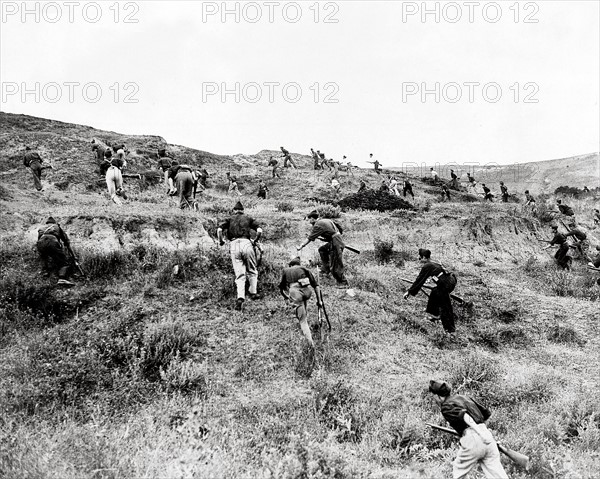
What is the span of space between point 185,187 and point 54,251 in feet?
15.7

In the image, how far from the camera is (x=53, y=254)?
869 cm

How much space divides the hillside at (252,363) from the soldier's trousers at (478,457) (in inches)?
22.9

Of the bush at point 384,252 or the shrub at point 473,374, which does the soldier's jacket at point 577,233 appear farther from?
the shrub at point 473,374

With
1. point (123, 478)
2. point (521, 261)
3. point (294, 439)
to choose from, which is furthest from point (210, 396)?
point (521, 261)

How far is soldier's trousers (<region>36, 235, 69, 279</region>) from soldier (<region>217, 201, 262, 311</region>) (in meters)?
3.09

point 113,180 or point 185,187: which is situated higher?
point 113,180

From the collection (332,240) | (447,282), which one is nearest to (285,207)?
(332,240)

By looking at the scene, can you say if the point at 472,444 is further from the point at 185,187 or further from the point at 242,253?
the point at 185,187

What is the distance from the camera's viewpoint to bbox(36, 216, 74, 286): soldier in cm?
858

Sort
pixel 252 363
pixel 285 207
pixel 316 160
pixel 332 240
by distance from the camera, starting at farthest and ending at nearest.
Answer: pixel 316 160 < pixel 285 207 < pixel 332 240 < pixel 252 363

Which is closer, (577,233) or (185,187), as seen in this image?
(185,187)

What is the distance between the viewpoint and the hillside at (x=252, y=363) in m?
5.00

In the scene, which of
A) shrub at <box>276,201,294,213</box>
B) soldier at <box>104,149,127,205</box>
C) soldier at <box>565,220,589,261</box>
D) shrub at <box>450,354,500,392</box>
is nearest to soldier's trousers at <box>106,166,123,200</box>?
soldier at <box>104,149,127,205</box>

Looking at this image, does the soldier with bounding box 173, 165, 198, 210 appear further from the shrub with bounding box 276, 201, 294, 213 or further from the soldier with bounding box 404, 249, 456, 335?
the soldier with bounding box 404, 249, 456, 335
